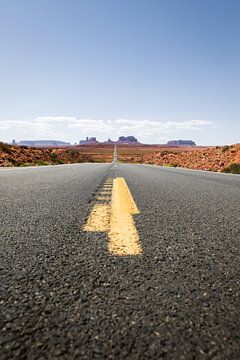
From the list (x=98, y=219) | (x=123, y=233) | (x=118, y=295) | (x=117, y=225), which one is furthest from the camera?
(x=98, y=219)

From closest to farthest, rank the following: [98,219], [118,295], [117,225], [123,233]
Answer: [118,295] → [123,233] → [117,225] → [98,219]

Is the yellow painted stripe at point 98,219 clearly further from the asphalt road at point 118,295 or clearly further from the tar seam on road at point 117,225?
the asphalt road at point 118,295

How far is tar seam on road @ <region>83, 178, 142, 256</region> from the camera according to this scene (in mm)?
A: 1564

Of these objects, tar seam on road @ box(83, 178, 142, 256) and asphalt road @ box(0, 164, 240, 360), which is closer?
asphalt road @ box(0, 164, 240, 360)

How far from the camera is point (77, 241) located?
1.70m

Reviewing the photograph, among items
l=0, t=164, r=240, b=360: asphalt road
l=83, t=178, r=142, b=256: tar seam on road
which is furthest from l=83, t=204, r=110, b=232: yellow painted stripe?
l=0, t=164, r=240, b=360: asphalt road

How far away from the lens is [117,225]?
2.08 m

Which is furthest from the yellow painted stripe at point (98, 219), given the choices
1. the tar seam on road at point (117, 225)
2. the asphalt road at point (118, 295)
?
the asphalt road at point (118, 295)

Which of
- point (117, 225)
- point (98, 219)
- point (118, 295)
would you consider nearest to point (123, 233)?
point (117, 225)

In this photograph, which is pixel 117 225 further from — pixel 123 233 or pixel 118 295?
pixel 118 295

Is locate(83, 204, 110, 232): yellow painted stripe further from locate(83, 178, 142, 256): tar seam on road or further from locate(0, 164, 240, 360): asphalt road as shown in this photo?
locate(0, 164, 240, 360): asphalt road

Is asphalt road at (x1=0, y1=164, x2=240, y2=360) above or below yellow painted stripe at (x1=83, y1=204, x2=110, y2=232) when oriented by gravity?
above

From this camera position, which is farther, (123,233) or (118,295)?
(123,233)

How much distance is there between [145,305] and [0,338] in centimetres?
45
